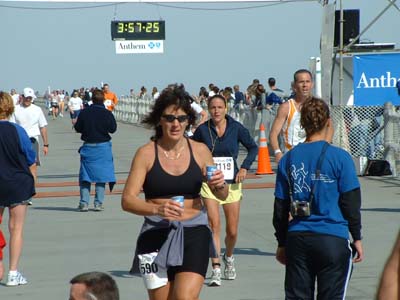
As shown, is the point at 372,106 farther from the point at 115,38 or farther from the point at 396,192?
the point at 115,38

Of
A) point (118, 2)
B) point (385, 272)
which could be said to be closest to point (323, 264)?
point (385, 272)

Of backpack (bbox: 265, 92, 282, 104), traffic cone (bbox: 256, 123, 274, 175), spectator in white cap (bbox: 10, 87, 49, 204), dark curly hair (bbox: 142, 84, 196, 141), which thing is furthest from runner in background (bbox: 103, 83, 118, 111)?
dark curly hair (bbox: 142, 84, 196, 141)

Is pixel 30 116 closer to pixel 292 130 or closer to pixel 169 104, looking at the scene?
pixel 292 130

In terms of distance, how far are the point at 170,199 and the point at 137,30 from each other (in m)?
34.8

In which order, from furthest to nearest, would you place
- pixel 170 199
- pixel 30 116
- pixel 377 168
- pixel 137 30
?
pixel 137 30, pixel 377 168, pixel 30 116, pixel 170 199

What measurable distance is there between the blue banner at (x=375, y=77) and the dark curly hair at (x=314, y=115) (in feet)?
47.5

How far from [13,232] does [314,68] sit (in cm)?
1228

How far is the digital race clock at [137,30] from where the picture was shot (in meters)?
40.5

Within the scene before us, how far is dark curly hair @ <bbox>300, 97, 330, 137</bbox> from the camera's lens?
21.3 ft

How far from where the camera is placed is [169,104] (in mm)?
6770

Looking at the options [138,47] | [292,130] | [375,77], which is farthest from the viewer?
[138,47]

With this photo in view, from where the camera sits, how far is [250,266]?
35.0 ft

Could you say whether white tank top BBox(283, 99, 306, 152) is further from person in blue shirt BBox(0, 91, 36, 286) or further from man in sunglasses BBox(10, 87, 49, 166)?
man in sunglasses BBox(10, 87, 49, 166)

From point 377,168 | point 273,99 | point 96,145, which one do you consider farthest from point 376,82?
point 96,145
